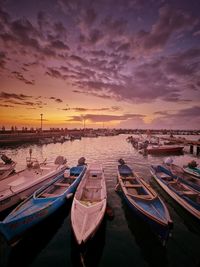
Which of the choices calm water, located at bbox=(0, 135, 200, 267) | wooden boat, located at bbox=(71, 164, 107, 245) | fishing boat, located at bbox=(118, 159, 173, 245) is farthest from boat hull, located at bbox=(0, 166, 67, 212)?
fishing boat, located at bbox=(118, 159, 173, 245)

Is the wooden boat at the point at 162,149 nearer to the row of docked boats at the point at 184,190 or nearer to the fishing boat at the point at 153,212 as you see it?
the row of docked boats at the point at 184,190

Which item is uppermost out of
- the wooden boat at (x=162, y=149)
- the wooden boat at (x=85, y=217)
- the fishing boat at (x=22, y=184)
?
the wooden boat at (x=85, y=217)

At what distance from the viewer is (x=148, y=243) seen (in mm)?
9250

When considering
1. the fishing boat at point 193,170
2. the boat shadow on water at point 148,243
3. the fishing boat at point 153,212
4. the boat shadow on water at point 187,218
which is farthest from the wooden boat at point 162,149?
the boat shadow on water at point 148,243

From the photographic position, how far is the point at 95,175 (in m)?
17.9

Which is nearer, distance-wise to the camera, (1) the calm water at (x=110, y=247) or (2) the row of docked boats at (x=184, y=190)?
(1) the calm water at (x=110, y=247)

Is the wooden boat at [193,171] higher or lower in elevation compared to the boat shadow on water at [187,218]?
higher

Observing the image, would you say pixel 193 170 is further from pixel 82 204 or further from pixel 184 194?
pixel 82 204

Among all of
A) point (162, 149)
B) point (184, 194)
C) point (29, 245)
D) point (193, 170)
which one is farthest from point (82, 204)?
point (162, 149)

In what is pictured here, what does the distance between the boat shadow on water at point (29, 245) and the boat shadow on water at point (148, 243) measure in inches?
212

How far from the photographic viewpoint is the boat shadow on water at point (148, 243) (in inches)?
321

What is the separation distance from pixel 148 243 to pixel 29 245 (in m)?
7.15

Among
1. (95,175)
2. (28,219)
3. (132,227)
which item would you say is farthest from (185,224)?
(28,219)

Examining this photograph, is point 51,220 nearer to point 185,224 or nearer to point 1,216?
point 1,216
